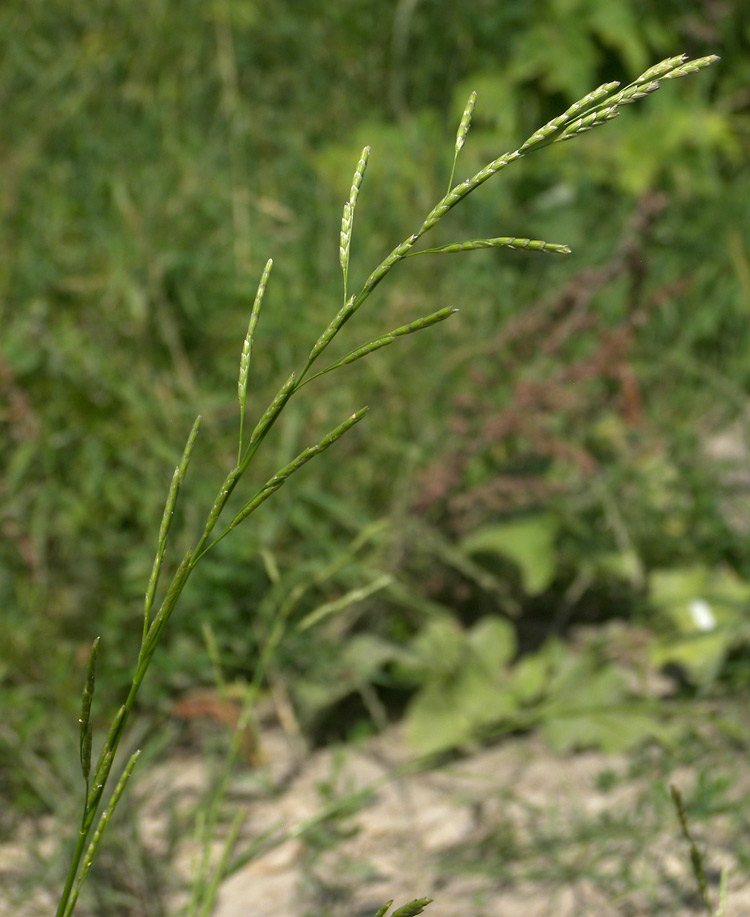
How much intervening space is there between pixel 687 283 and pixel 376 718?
126 centimetres

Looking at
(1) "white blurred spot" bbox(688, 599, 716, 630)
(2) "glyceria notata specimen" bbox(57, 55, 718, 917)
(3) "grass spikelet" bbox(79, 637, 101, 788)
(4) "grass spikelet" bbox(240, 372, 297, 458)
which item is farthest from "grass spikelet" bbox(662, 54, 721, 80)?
(1) "white blurred spot" bbox(688, 599, 716, 630)

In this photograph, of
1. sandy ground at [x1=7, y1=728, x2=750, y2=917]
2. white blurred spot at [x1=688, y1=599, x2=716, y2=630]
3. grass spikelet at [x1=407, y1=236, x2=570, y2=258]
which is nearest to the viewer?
grass spikelet at [x1=407, y1=236, x2=570, y2=258]

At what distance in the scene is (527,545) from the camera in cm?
226

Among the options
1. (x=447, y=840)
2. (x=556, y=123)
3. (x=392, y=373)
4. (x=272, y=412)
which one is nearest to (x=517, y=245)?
(x=556, y=123)

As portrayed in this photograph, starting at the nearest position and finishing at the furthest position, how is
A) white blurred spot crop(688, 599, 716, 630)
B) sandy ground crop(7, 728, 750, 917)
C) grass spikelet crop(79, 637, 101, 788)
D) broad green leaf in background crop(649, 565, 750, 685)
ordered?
grass spikelet crop(79, 637, 101, 788), sandy ground crop(7, 728, 750, 917), broad green leaf in background crop(649, 565, 750, 685), white blurred spot crop(688, 599, 716, 630)

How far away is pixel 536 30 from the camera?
11.8 ft

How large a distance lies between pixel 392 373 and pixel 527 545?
60 cm

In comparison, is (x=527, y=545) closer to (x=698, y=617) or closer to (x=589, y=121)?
(x=698, y=617)

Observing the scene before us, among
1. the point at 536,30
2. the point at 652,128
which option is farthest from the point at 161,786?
the point at 536,30

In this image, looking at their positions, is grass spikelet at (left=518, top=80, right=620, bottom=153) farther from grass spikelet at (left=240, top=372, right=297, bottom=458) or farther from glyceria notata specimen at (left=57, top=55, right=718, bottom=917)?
grass spikelet at (left=240, top=372, right=297, bottom=458)

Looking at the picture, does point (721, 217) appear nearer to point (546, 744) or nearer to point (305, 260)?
point (305, 260)

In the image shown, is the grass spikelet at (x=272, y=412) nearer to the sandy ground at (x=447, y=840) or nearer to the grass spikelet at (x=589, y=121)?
the grass spikelet at (x=589, y=121)

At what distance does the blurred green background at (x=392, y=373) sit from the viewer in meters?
2.09

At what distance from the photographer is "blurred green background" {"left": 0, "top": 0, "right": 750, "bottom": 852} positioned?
209 centimetres
